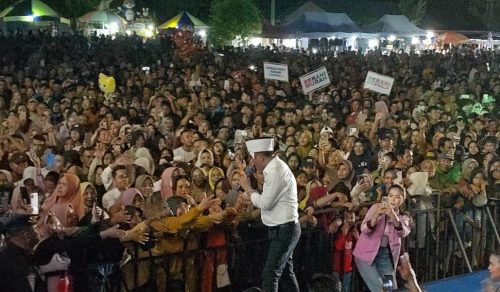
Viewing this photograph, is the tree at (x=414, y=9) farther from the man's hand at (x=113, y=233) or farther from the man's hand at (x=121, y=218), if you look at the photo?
the man's hand at (x=113, y=233)

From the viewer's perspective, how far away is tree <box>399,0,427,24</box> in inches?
1897

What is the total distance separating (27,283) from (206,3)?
50.2 meters

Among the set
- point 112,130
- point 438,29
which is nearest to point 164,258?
point 112,130

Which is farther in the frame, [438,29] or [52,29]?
[438,29]

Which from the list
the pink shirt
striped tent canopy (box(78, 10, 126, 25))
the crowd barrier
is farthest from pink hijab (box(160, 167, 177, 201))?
striped tent canopy (box(78, 10, 126, 25))

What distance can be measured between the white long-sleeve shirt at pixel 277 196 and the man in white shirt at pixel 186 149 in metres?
3.52

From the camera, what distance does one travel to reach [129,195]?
7398mm

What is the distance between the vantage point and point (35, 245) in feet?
18.2

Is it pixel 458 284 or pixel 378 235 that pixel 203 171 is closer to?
pixel 378 235

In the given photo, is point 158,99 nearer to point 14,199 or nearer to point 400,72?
point 14,199

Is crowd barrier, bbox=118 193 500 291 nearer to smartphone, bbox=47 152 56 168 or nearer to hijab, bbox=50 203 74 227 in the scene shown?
hijab, bbox=50 203 74 227

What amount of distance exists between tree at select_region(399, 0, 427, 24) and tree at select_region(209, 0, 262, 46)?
17313 mm

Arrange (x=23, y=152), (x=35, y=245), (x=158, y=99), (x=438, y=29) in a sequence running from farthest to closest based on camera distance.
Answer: (x=438, y=29), (x=158, y=99), (x=23, y=152), (x=35, y=245)

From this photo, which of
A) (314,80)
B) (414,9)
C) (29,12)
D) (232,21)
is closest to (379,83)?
(314,80)
